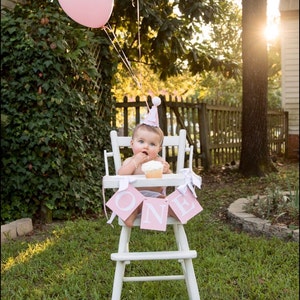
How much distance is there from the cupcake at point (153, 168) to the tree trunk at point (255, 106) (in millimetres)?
2127

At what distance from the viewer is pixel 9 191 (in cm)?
459

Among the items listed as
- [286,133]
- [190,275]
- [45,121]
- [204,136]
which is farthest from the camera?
[286,133]

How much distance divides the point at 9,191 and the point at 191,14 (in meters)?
3.10

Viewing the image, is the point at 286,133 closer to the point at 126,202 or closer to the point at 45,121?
the point at 45,121

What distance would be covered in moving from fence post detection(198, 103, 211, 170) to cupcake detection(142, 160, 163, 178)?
606 cm

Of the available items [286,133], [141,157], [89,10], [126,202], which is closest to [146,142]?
[141,157]

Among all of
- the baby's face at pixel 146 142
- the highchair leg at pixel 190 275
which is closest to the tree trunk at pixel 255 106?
the highchair leg at pixel 190 275

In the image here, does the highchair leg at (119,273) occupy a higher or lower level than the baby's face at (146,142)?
lower

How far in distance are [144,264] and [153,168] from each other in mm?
1738

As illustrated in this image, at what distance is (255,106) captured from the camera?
16.3ft

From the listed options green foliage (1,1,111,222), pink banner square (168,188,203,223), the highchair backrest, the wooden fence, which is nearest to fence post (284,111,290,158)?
the wooden fence

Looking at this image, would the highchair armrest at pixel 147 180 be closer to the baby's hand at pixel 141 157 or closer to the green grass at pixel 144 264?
the baby's hand at pixel 141 157

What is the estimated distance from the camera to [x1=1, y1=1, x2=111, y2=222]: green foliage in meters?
4.21

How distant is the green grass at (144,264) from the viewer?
2.75 metres
